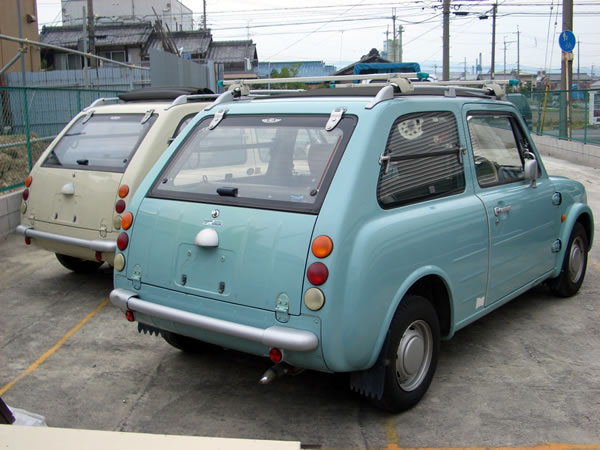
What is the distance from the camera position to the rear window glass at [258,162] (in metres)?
3.79

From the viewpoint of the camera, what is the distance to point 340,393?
4.35m

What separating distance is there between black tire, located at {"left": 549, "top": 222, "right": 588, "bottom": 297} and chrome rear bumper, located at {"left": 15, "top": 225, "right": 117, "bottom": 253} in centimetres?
416

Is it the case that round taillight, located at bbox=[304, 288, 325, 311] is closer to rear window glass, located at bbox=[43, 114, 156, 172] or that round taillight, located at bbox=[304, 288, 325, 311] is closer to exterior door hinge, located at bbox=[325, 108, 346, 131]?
exterior door hinge, located at bbox=[325, 108, 346, 131]

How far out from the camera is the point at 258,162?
14.0 ft

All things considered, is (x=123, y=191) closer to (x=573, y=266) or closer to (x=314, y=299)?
(x=314, y=299)

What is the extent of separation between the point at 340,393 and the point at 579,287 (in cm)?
330

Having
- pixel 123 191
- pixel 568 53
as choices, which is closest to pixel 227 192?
pixel 123 191

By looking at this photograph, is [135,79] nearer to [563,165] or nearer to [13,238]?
[13,238]

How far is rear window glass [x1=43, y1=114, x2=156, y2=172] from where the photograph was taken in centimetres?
665

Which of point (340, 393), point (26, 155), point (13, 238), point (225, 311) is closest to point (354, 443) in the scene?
point (340, 393)

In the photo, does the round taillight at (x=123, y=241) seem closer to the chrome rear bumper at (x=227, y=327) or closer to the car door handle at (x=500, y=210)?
the chrome rear bumper at (x=227, y=327)

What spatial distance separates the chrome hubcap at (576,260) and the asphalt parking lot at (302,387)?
29 cm

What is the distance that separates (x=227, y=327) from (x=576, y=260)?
4047mm

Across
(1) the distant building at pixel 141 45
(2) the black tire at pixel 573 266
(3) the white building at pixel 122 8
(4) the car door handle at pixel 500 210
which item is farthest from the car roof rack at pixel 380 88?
(3) the white building at pixel 122 8
